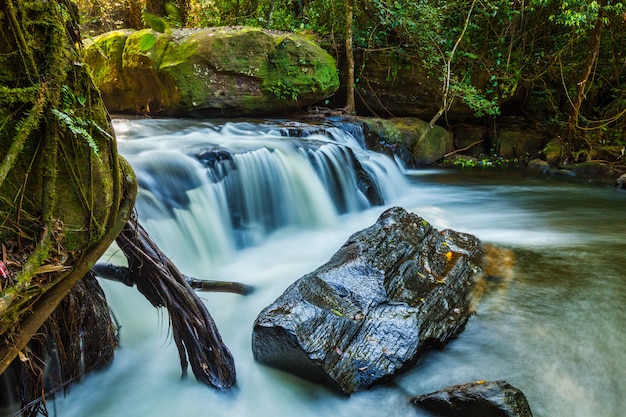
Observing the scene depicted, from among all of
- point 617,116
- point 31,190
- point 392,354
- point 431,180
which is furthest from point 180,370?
point 617,116

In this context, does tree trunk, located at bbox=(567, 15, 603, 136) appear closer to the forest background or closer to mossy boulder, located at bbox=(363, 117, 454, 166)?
the forest background

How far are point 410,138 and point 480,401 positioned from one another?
8.11 metres

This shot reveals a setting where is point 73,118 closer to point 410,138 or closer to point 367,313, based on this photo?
point 367,313

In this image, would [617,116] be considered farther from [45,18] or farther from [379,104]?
[45,18]

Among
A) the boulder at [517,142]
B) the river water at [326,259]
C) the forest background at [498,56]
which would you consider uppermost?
the forest background at [498,56]

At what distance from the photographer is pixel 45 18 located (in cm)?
155

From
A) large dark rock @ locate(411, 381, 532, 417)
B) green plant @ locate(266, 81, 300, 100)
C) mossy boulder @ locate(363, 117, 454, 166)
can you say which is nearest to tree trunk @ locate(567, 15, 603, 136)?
mossy boulder @ locate(363, 117, 454, 166)

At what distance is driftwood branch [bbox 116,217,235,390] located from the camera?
2.29m

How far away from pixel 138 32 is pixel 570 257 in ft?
29.0

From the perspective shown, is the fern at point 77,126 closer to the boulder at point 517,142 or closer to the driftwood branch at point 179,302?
the driftwood branch at point 179,302

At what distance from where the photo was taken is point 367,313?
3.15m

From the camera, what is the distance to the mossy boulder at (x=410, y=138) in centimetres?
955

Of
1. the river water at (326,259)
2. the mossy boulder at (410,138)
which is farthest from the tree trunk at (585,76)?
the mossy boulder at (410,138)

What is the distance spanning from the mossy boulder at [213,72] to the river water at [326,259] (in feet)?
3.10
